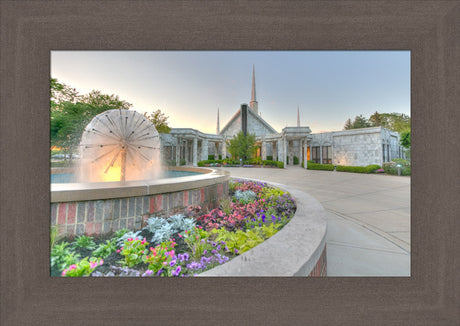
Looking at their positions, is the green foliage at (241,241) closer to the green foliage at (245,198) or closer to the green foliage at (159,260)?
the green foliage at (159,260)

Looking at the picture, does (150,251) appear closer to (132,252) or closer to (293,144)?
(132,252)

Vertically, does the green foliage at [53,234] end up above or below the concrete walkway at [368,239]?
above

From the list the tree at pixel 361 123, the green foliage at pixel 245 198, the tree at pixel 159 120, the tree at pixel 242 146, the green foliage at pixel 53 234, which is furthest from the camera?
the tree at pixel 361 123

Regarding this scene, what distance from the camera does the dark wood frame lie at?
4.38 ft

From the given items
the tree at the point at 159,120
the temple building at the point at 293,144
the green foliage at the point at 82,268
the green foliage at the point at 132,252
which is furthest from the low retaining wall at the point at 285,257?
the temple building at the point at 293,144

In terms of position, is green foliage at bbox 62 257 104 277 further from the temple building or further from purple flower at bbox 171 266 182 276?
the temple building

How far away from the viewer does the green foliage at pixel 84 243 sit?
1.57 meters

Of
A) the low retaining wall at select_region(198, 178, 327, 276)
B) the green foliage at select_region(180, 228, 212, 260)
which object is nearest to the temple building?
the green foliage at select_region(180, 228, 212, 260)

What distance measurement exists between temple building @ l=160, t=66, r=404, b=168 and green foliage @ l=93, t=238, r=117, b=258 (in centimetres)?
1294

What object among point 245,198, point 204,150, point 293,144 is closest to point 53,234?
point 245,198

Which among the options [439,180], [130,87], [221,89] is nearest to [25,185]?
[130,87]

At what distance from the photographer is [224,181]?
327cm

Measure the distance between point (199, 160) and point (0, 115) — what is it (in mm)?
19644
